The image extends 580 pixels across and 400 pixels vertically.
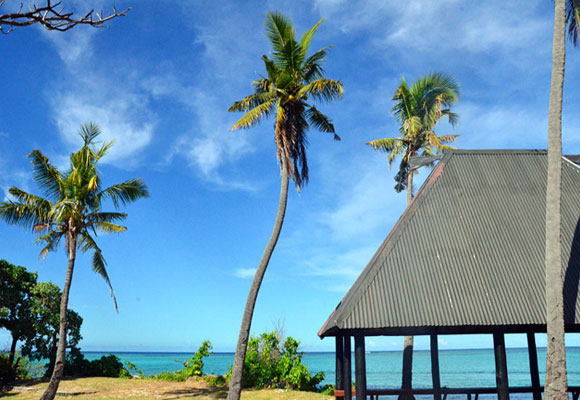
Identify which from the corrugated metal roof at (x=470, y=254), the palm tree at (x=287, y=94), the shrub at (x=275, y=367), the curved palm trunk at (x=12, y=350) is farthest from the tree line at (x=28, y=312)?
the corrugated metal roof at (x=470, y=254)

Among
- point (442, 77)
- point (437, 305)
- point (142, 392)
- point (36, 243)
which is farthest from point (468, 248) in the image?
point (36, 243)

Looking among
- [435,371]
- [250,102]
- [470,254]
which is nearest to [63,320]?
[250,102]

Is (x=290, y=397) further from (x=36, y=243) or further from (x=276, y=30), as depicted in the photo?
(x=276, y=30)

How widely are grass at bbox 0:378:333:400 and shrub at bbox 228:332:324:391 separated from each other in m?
1.30

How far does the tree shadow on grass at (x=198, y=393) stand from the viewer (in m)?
20.2

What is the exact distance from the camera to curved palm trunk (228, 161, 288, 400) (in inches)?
619

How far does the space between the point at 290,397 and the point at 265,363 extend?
384 centimetres

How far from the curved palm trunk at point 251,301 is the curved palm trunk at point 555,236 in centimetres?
876

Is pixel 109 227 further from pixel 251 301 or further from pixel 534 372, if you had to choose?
pixel 534 372

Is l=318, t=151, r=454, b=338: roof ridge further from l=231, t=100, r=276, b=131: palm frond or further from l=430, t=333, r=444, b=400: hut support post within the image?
l=231, t=100, r=276, b=131: palm frond

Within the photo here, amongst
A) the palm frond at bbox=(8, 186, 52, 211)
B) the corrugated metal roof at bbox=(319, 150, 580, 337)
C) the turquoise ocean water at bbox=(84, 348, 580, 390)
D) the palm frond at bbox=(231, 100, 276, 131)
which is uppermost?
the palm frond at bbox=(231, 100, 276, 131)

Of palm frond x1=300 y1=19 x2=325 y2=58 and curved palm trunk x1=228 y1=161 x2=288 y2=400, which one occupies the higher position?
palm frond x1=300 y1=19 x2=325 y2=58

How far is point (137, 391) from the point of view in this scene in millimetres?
20875

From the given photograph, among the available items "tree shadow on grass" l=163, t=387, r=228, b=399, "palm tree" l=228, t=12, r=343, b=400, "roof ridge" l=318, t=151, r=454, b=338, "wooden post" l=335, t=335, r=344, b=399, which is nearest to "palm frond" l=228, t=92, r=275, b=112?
"palm tree" l=228, t=12, r=343, b=400
